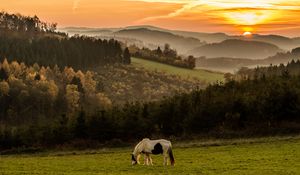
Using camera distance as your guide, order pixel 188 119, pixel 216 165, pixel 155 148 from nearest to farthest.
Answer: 1. pixel 216 165
2. pixel 155 148
3. pixel 188 119

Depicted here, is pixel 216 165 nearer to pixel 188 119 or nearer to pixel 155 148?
pixel 155 148

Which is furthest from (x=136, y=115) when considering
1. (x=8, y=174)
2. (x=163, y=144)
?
(x=8, y=174)

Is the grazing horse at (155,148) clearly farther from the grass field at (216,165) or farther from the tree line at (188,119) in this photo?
the tree line at (188,119)

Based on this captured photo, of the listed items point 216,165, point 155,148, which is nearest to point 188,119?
point 155,148

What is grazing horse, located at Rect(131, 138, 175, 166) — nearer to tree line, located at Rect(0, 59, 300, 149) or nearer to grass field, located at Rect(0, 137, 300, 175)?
grass field, located at Rect(0, 137, 300, 175)

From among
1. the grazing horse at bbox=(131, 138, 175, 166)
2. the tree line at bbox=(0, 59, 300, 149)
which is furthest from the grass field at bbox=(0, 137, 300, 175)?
the tree line at bbox=(0, 59, 300, 149)

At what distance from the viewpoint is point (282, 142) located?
5688 centimetres

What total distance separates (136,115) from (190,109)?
30.1ft

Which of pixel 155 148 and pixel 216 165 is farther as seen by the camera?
pixel 155 148

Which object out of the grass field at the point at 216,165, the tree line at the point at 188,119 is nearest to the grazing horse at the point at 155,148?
the grass field at the point at 216,165

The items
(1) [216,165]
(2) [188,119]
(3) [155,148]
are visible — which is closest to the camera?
(1) [216,165]

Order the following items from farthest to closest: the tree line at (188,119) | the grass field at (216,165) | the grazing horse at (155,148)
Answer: the tree line at (188,119)
the grazing horse at (155,148)
the grass field at (216,165)

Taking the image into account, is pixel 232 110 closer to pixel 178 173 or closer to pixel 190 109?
pixel 190 109

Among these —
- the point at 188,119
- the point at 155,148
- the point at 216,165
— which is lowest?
the point at 188,119
